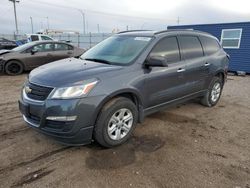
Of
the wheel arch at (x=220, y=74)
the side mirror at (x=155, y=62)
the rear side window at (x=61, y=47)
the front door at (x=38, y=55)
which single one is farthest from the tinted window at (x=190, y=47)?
the rear side window at (x=61, y=47)

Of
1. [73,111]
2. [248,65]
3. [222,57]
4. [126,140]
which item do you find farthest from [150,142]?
[248,65]

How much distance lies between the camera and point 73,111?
9.75ft

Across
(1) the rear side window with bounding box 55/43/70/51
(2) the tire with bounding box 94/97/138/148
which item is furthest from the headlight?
(1) the rear side window with bounding box 55/43/70/51

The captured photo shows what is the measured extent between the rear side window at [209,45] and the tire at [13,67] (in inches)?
309

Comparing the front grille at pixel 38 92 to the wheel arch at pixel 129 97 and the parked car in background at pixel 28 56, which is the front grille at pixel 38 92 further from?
the parked car in background at pixel 28 56

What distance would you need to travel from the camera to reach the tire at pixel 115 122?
10.7ft

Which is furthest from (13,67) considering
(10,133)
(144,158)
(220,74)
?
(144,158)

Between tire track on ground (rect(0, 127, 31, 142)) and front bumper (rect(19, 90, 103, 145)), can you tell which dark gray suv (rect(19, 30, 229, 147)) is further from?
tire track on ground (rect(0, 127, 31, 142))

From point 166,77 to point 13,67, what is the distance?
8.10 meters

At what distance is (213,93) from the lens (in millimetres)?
5715

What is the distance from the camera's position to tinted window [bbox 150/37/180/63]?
4031 millimetres

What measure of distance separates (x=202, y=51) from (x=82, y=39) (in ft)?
97.4

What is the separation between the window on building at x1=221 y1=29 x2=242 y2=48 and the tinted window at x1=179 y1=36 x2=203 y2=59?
7.91 m

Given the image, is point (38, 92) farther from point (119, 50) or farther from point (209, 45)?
point (209, 45)
